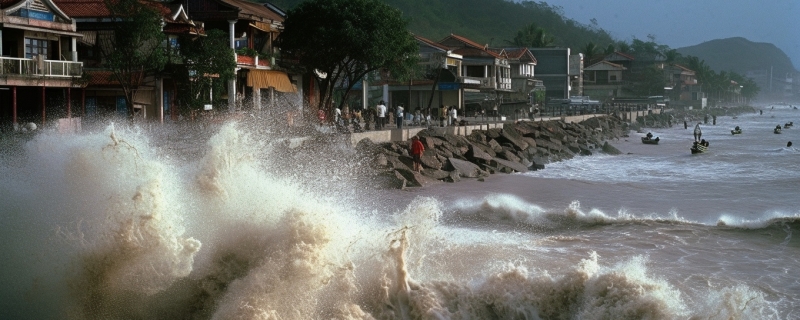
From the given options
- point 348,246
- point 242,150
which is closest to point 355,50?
point 242,150

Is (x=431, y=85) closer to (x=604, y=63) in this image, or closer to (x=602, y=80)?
(x=604, y=63)

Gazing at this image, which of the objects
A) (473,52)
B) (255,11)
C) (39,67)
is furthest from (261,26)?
(473,52)

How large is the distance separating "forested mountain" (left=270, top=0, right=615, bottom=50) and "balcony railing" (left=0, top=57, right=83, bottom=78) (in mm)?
101366

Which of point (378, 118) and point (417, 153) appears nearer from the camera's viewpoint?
point (417, 153)

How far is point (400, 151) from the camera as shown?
31.4 meters

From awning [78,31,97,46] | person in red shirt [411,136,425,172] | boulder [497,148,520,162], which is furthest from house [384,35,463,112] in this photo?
person in red shirt [411,136,425,172]

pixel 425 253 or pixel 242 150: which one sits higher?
pixel 242 150

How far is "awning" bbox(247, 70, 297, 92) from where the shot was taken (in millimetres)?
39344

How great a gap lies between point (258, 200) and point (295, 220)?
4.57 ft

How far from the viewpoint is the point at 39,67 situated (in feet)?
92.2

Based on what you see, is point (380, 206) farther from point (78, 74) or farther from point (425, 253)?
point (78, 74)

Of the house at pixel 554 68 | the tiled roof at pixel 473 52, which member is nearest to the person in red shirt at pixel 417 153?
the tiled roof at pixel 473 52

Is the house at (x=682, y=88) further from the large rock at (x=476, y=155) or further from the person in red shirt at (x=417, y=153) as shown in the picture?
the person in red shirt at (x=417, y=153)

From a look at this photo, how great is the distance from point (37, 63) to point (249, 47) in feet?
44.6
